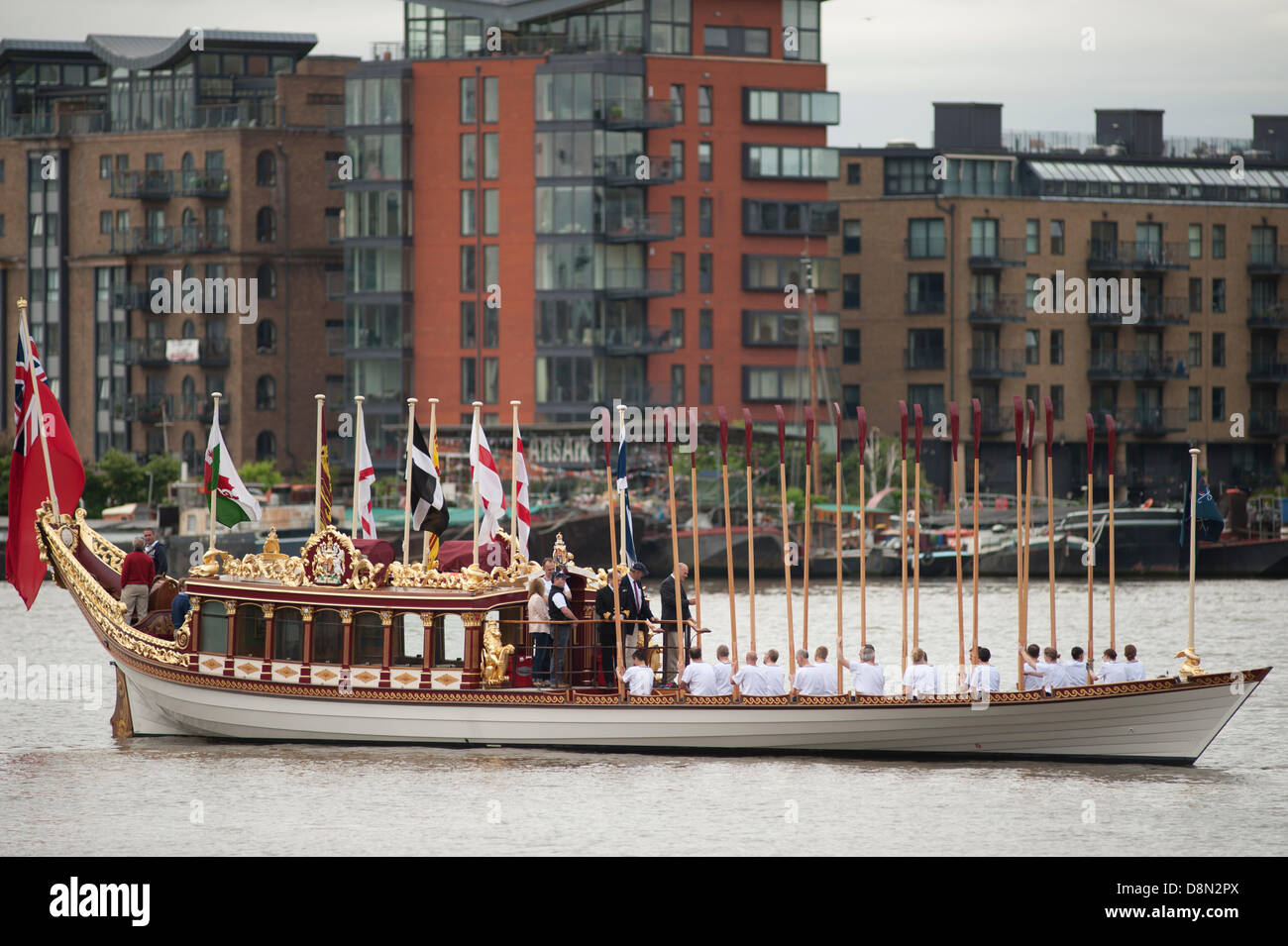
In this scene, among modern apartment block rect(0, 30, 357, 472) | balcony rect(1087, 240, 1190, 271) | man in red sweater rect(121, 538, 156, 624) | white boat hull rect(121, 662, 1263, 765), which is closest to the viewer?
white boat hull rect(121, 662, 1263, 765)

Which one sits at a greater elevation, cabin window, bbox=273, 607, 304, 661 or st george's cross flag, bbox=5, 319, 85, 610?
st george's cross flag, bbox=5, 319, 85, 610

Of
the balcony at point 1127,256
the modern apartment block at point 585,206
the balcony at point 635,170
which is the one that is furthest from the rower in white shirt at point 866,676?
the balcony at point 1127,256

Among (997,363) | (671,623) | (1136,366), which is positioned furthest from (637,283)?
(671,623)

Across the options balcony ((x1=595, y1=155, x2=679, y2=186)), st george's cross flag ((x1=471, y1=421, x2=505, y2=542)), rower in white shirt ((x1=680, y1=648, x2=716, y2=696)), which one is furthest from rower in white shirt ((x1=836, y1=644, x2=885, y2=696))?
balcony ((x1=595, y1=155, x2=679, y2=186))

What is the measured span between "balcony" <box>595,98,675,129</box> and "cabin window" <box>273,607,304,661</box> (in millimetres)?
66092

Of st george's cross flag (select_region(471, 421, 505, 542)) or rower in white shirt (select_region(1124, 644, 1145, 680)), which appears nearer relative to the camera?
→ rower in white shirt (select_region(1124, 644, 1145, 680))

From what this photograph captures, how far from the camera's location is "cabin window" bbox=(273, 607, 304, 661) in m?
38.0

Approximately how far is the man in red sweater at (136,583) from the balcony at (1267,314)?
9308 centimetres

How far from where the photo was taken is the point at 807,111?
354ft

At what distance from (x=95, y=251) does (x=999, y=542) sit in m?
57.3

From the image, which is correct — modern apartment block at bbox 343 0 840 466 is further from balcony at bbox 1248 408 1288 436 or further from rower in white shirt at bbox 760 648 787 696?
rower in white shirt at bbox 760 648 787 696

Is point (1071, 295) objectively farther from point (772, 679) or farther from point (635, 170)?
point (772, 679)
